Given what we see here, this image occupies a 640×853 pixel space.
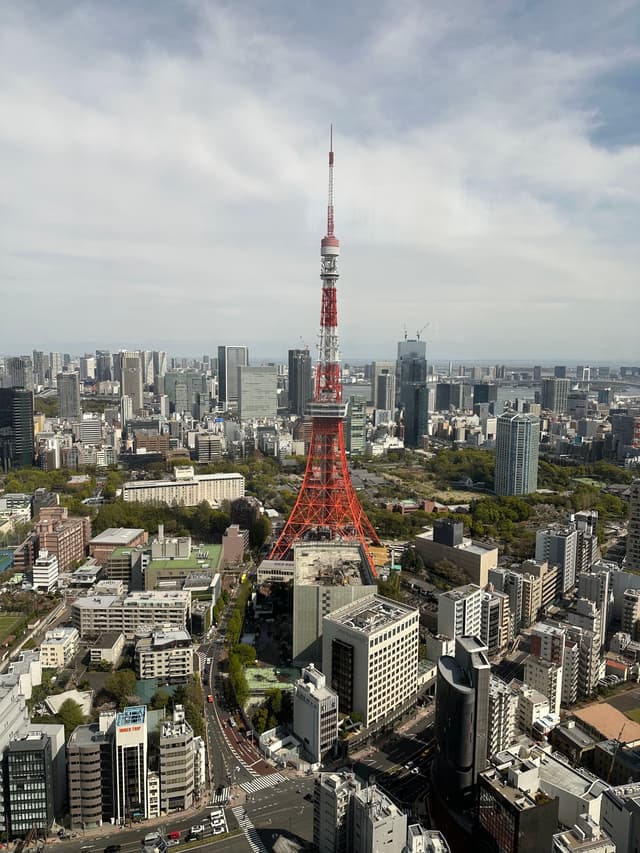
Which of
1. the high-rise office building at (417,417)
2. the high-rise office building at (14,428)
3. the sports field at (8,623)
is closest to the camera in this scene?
the sports field at (8,623)

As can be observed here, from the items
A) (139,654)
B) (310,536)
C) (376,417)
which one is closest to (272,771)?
(139,654)

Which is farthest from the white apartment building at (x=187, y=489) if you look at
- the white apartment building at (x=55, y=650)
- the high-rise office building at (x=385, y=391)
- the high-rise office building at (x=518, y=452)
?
the high-rise office building at (x=385, y=391)

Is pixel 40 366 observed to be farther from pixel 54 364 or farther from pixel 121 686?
pixel 121 686

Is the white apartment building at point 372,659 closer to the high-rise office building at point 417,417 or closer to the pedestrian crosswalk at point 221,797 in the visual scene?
the pedestrian crosswalk at point 221,797

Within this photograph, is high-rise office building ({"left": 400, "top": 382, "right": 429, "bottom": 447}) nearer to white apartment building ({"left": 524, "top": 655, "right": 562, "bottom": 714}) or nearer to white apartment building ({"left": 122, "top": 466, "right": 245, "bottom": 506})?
white apartment building ({"left": 122, "top": 466, "right": 245, "bottom": 506})

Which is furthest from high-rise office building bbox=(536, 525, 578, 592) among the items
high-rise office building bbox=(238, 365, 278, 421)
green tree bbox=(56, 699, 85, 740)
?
high-rise office building bbox=(238, 365, 278, 421)

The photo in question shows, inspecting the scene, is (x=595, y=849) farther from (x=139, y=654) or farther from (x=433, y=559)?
(x=433, y=559)
